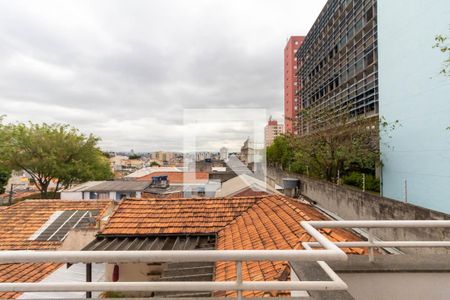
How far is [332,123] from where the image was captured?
14.5 metres

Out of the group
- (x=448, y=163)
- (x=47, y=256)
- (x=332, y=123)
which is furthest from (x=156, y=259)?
(x=332, y=123)

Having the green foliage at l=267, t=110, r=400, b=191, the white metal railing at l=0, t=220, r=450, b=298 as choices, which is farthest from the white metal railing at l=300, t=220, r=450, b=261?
the green foliage at l=267, t=110, r=400, b=191

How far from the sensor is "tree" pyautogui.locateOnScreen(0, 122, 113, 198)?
69.4 feet

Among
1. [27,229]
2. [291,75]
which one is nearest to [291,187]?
[27,229]

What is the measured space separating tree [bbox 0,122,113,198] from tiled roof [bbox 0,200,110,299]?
12.6 meters

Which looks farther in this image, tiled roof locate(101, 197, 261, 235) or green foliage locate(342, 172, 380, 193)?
green foliage locate(342, 172, 380, 193)

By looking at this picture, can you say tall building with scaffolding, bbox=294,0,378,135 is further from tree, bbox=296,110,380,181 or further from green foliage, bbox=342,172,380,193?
green foliage, bbox=342,172,380,193

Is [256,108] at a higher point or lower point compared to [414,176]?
higher

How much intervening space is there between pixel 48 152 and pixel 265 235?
23981mm

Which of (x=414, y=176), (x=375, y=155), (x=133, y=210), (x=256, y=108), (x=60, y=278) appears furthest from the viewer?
(x=375, y=155)

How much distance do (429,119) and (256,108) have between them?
20.7 ft

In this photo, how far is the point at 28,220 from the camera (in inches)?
380

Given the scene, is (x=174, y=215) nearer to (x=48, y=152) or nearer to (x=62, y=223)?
(x=62, y=223)

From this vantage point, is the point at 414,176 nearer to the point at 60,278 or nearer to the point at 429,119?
the point at 429,119
